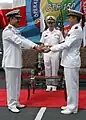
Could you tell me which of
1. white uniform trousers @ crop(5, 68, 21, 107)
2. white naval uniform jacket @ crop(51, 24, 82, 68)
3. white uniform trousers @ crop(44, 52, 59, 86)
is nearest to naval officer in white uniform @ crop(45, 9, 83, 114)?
white naval uniform jacket @ crop(51, 24, 82, 68)

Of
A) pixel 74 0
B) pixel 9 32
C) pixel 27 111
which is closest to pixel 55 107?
pixel 27 111

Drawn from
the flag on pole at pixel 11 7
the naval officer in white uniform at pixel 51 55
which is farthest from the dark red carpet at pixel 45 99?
the flag on pole at pixel 11 7

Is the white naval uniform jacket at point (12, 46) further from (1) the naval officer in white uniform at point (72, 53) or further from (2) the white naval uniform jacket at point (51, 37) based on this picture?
(2) the white naval uniform jacket at point (51, 37)

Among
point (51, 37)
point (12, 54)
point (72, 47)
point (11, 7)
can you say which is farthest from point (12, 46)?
point (11, 7)

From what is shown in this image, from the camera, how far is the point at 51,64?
8.52 m

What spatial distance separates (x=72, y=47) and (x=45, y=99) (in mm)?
1755

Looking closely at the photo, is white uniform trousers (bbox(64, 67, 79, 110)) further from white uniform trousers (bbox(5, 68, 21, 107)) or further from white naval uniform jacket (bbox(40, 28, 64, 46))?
white naval uniform jacket (bbox(40, 28, 64, 46))

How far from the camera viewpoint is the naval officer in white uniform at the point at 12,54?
20.9 ft

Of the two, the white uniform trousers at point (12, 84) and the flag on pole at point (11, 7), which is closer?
the white uniform trousers at point (12, 84)

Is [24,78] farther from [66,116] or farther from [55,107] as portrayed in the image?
[66,116]

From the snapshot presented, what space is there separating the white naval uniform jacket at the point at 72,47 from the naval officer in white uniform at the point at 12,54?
68 centimetres

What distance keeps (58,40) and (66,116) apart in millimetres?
2518

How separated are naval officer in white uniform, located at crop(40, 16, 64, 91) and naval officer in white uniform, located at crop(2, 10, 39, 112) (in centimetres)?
171

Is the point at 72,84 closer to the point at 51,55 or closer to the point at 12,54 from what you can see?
the point at 12,54
